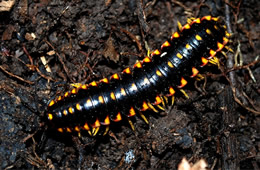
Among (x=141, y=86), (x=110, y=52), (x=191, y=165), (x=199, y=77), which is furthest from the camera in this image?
(x=199, y=77)

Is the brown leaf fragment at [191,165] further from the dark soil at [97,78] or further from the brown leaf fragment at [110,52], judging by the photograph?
the brown leaf fragment at [110,52]

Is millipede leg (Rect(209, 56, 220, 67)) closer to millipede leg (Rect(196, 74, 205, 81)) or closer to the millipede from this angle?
the millipede

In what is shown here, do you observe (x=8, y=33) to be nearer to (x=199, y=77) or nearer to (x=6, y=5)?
(x=6, y=5)

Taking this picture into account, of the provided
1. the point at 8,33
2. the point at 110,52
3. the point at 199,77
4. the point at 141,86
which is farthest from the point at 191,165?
the point at 8,33

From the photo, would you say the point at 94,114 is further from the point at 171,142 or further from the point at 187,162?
the point at 187,162

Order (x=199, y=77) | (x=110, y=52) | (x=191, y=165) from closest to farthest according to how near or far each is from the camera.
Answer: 1. (x=191, y=165)
2. (x=110, y=52)
3. (x=199, y=77)

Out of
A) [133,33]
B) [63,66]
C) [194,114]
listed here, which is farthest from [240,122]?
[63,66]
